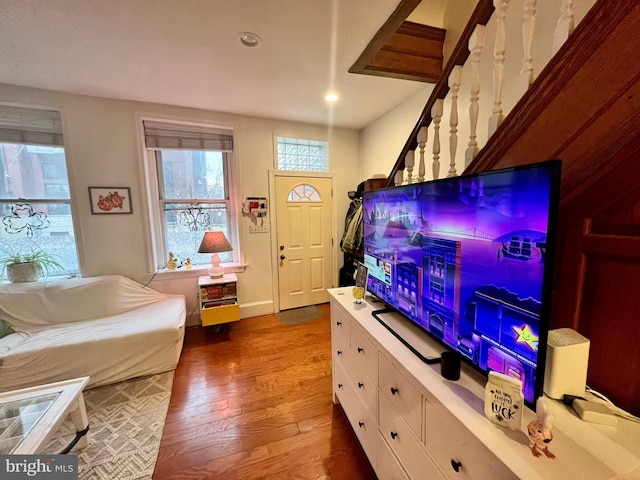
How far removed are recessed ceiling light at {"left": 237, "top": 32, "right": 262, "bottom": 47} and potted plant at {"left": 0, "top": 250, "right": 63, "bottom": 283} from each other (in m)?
2.76

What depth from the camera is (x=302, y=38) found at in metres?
1.68

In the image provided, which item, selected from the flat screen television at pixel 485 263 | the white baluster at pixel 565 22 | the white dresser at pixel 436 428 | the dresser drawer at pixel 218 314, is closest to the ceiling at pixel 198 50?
the white baluster at pixel 565 22

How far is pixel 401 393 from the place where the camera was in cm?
102

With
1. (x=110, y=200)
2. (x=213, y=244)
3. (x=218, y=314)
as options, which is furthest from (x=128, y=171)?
(x=218, y=314)

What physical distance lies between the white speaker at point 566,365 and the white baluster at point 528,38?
898mm

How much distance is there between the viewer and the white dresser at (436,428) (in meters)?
0.60

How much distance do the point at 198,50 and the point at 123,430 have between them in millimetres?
2592

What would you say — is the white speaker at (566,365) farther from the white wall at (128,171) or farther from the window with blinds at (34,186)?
the window with blinds at (34,186)

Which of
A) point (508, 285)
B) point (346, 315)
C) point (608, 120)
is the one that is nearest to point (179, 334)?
point (346, 315)

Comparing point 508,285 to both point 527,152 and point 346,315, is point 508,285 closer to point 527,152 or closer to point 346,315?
point 527,152

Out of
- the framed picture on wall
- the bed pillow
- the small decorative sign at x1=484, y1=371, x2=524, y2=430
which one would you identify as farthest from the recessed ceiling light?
the bed pillow

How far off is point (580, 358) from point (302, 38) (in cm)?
212

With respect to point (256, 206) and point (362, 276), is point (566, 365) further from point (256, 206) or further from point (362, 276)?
point (256, 206)

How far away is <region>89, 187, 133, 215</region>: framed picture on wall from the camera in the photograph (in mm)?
2605
